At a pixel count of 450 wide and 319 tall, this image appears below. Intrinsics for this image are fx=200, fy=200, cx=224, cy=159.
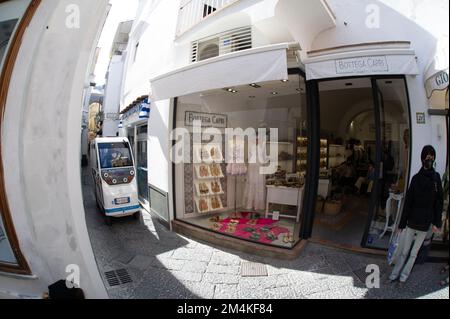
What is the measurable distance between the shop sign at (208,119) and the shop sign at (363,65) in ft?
1.97

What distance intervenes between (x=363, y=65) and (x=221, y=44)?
2.14 feet

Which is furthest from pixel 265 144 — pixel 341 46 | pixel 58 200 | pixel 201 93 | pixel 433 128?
pixel 58 200

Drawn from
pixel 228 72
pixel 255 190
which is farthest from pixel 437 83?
pixel 255 190

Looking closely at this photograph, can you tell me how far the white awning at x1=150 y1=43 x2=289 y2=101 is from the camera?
90 centimetres

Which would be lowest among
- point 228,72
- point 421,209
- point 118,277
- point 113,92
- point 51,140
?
point 118,277

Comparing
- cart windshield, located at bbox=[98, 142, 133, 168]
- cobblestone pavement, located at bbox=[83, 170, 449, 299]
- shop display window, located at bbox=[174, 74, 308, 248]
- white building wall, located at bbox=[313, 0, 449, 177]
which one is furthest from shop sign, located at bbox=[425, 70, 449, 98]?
cart windshield, located at bbox=[98, 142, 133, 168]

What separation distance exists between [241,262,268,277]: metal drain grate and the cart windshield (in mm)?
608

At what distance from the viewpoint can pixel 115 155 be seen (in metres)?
0.78

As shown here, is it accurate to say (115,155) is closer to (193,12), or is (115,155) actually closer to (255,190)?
(193,12)

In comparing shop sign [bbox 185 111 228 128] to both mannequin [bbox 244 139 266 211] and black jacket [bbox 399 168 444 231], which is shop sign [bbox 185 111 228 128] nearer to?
mannequin [bbox 244 139 266 211]

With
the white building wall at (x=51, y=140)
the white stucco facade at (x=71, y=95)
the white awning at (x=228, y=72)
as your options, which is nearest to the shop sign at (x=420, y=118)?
the white stucco facade at (x=71, y=95)

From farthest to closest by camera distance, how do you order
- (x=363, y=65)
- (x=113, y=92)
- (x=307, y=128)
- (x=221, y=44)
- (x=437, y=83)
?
1. (x=307, y=128)
2. (x=221, y=44)
3. (x=113, y=92)
4. (x=363, y=65)
5. (x=437, y=83)

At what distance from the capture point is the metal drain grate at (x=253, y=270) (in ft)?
2.47

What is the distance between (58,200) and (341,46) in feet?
3.98
